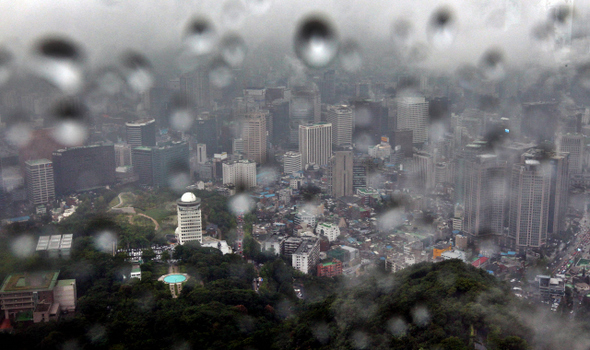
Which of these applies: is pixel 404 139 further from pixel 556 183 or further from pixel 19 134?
pixel 19 134

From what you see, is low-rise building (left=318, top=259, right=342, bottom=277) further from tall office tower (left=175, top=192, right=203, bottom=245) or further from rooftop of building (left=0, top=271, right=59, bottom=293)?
rooftop of building (left=0, top=271, right=59, bottom=293)

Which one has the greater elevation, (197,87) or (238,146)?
(197,87)

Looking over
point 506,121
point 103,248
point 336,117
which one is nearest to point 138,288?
point 103,248

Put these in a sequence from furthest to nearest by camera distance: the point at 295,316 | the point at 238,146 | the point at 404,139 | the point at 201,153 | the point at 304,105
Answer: the point at 304,105, the point at 238,146, the point at 404,139, the point at 201,153, the point at 295,316

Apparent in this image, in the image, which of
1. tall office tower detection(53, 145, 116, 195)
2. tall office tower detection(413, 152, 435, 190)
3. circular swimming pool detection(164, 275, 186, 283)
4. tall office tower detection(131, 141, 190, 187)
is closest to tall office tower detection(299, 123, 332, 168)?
tall office tower detection(413, 152, 435, 190)

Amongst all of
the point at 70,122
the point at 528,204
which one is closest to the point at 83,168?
the point at 70,122

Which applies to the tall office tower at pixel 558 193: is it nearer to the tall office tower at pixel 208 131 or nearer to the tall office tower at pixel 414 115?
the tall office tower at pixel 414 115

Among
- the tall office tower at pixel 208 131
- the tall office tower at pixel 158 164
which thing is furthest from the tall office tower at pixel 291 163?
the tall office tower at pixel 158 164
